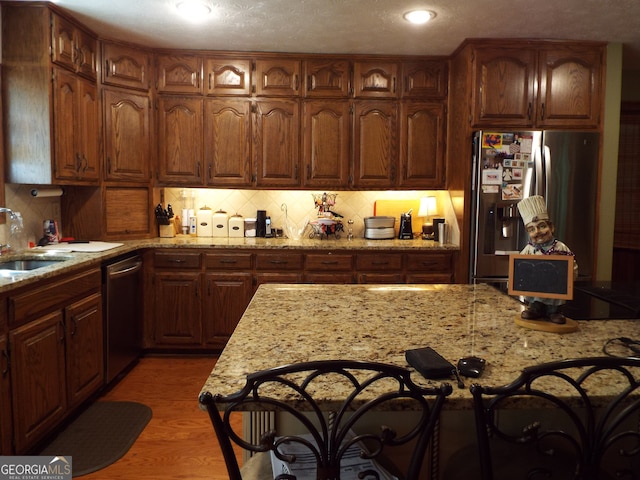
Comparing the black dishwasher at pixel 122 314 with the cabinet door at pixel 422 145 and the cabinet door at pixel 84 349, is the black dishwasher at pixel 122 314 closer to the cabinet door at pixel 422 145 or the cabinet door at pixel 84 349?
the cabinet door at pixel 84 349

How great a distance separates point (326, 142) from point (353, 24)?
1.00 metres

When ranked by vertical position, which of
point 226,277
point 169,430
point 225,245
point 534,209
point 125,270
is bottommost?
point 169,430

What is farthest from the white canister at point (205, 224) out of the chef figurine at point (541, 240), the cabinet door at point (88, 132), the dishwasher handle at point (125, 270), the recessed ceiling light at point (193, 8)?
the chef figurine at point (541, 240)

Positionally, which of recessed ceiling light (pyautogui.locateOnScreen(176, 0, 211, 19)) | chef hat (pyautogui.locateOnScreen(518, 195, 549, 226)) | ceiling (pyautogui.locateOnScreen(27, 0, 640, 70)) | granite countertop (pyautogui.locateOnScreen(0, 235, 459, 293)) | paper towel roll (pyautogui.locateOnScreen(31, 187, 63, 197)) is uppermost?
ceiling (pyautogui.locateOnScreen(27, 0, 640, 70))

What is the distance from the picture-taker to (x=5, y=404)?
79.0 inches

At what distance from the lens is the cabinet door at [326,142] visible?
3.90 meters

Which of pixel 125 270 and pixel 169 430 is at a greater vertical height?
pixel 125 270

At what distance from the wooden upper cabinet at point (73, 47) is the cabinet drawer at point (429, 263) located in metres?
2.73

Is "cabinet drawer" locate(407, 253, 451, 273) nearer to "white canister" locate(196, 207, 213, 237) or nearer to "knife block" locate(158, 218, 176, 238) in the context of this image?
"white canister" locate(196, 207, 213, 237)

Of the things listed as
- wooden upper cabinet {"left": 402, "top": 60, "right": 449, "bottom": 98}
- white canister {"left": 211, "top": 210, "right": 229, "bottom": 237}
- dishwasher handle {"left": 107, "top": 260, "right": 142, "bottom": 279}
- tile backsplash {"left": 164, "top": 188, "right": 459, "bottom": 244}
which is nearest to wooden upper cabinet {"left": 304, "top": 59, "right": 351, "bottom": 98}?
wooden upper cabinet {"left": 402, "top": 60, "right": 449, "bottom": 98}

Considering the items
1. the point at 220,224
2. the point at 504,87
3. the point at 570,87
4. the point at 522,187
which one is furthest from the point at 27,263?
the point at 570,87

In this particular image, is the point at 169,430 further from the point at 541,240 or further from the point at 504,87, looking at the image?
the point at 504,87

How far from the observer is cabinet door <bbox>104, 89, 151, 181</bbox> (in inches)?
140

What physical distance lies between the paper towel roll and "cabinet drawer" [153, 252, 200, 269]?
79 cm
